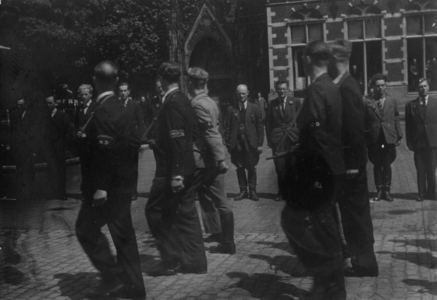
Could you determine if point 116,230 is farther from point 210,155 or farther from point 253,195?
point 253,195

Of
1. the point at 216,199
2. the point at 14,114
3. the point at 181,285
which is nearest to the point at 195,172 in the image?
the point at 216,199

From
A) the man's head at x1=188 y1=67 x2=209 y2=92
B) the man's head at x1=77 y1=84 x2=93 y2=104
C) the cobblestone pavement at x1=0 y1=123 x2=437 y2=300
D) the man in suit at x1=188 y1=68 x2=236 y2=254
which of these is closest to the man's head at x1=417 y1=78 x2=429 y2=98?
the cobblestone pavement at x1=0 y1=123 x2=437 y2=300

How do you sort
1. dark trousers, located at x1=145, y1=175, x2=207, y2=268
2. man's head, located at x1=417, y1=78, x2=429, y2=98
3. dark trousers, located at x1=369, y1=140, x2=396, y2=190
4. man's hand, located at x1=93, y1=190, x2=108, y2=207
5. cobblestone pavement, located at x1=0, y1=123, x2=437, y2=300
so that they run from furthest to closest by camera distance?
dark trousers, located at x1=369, y1=140, x2=396, y2=190, man's head, located at x1=417, y1=78, x2=429, y2=98, dark trousers, located at x1=145, y1=175, x2=207, y2=268, cobblestone pavement, located at x1=0, y1=123, x2=437, y2=300, man's hand, located at x1=93, y1=190, x2=108, y2=207

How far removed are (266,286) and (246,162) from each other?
214 inches

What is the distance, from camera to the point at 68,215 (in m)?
9.95

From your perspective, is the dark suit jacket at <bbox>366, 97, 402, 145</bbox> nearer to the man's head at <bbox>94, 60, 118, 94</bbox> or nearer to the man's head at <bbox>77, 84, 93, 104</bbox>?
the man's head at <bbox>77, 84, 93, 104</bbox>

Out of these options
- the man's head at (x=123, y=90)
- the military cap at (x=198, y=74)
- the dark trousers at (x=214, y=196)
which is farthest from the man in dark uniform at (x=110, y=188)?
the man's head at (x=123, y=90)

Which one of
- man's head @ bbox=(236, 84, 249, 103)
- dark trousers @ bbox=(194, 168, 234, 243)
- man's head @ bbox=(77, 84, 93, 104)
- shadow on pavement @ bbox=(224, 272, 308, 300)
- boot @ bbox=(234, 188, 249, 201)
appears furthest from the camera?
boot @ bbox=(234, 188, 249, 201)

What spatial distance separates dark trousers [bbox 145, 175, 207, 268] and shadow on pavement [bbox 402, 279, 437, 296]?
1825 mm

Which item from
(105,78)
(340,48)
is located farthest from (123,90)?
(340,48)

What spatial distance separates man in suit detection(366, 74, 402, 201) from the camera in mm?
10023

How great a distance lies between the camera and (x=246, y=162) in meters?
10.9

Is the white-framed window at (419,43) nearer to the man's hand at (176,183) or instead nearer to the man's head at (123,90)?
the man's head at (123,90)

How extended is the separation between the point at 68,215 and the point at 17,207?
127 centimetres
